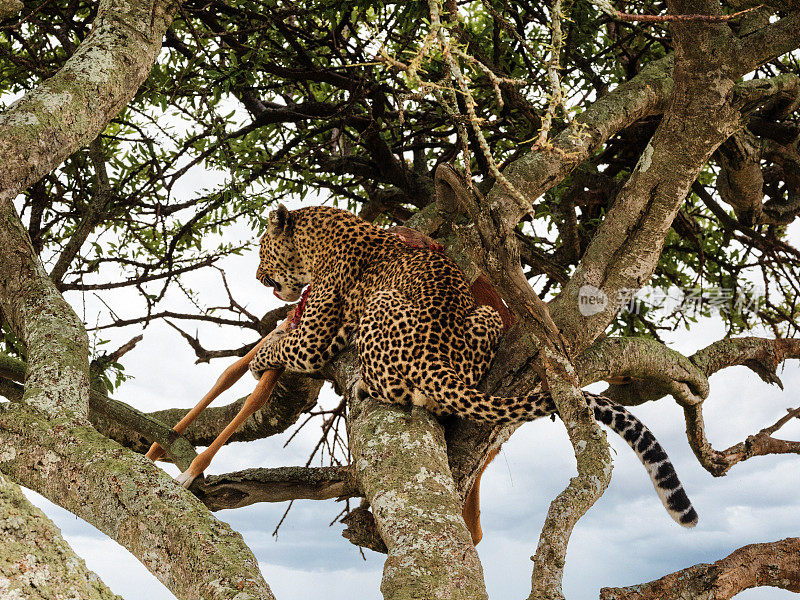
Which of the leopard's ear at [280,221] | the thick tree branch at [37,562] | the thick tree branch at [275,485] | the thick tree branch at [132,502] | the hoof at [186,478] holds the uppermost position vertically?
the leopard's ear at [280,221]

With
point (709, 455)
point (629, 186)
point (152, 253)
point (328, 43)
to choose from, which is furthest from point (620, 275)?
point (152, 253)

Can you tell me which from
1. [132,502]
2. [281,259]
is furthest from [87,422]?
[281,259]

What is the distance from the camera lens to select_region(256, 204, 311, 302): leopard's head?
18.8 feet

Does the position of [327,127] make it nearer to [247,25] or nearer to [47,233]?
[247,25]

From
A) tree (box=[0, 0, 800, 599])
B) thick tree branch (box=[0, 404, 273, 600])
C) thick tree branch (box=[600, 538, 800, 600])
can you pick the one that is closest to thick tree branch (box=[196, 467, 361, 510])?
tree (box=[0, 0, 800, 599])

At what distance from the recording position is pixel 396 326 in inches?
171

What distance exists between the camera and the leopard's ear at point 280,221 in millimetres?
5699

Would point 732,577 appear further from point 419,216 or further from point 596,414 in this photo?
point 419,216

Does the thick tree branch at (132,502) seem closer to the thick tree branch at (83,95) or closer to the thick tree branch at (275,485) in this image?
the thick tree branch at (83,95)

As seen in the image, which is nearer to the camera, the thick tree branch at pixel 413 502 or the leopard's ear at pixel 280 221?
A: the thick tree branch at pixel 413 502

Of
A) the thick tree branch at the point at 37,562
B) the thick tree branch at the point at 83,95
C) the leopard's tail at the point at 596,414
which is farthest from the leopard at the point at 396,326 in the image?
the thick tree branch at the point at 37,562

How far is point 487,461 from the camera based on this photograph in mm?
4590

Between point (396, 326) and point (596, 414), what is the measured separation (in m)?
1.11

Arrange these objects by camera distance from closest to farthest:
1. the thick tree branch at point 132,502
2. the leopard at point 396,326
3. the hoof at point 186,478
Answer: the thick tree branch at point 132,502, the leopard at point 396,326, the hoof at point 186,478
